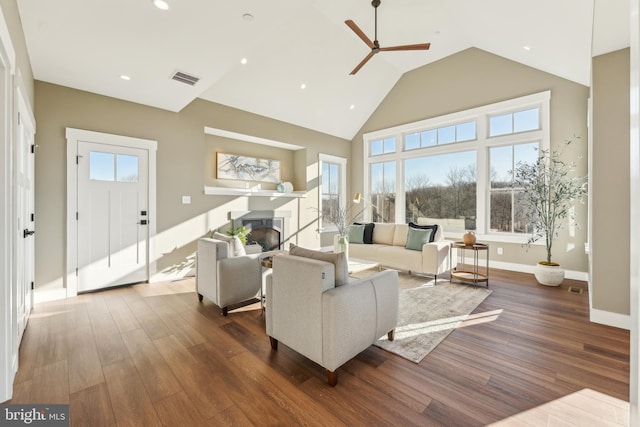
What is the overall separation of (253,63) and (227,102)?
0.86 meters

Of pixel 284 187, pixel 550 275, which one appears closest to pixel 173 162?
pixel 284 187

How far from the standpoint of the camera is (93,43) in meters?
2.97

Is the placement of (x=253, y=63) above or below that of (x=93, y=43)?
above

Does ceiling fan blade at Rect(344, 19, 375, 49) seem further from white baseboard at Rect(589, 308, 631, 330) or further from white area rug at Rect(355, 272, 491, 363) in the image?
white baseboard at Rect(589, 308, 631, 330)

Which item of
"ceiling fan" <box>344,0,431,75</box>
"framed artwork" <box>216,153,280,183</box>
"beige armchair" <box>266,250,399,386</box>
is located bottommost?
"beige armchair" <box>266,250,399,386</box>

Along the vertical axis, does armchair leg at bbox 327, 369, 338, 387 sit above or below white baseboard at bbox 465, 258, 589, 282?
below

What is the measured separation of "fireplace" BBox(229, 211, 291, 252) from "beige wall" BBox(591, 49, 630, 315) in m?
4.85

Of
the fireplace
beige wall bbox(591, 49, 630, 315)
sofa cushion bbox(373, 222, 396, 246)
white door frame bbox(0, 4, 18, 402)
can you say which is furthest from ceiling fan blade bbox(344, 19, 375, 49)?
the fireplace

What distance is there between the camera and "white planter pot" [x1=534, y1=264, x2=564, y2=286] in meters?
4.15

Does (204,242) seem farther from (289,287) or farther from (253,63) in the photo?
(253,63)

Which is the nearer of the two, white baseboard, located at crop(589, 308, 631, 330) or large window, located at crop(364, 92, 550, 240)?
white baseboard, located at crop(589, 308, 631, 330)

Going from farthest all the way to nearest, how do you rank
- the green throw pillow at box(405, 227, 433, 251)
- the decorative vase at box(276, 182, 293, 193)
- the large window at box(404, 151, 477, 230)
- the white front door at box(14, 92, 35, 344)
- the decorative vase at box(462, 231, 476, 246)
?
the decorative vase at box(276, 182, 293, 193), the large window at box(404, 151, 477, 230), the green throw pillow at box(405, 227, 433, 251), the decorative vase at box(462, 231, 476, 246), the white front door at box(14, 92, 35, 344)

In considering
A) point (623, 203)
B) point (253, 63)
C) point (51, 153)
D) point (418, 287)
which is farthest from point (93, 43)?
point (623, 203)

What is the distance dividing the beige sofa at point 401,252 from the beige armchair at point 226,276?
2.25 meters
